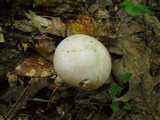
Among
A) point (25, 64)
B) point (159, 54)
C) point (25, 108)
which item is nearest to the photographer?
point (25, 108)

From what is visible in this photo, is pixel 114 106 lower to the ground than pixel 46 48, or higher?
lower

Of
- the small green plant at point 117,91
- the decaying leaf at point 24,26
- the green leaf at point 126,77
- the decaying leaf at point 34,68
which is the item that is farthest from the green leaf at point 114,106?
the decaying leaf at point 24,26

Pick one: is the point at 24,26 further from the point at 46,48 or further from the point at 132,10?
the point at 132,10

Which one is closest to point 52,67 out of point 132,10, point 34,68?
point 34,68

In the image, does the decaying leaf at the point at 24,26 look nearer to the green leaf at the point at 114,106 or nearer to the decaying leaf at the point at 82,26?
the decaying leaf at the point at 82,26

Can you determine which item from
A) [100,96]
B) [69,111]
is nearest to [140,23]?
[100,96]

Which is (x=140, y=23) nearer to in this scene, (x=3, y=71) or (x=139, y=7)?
(x=139, y=7)
